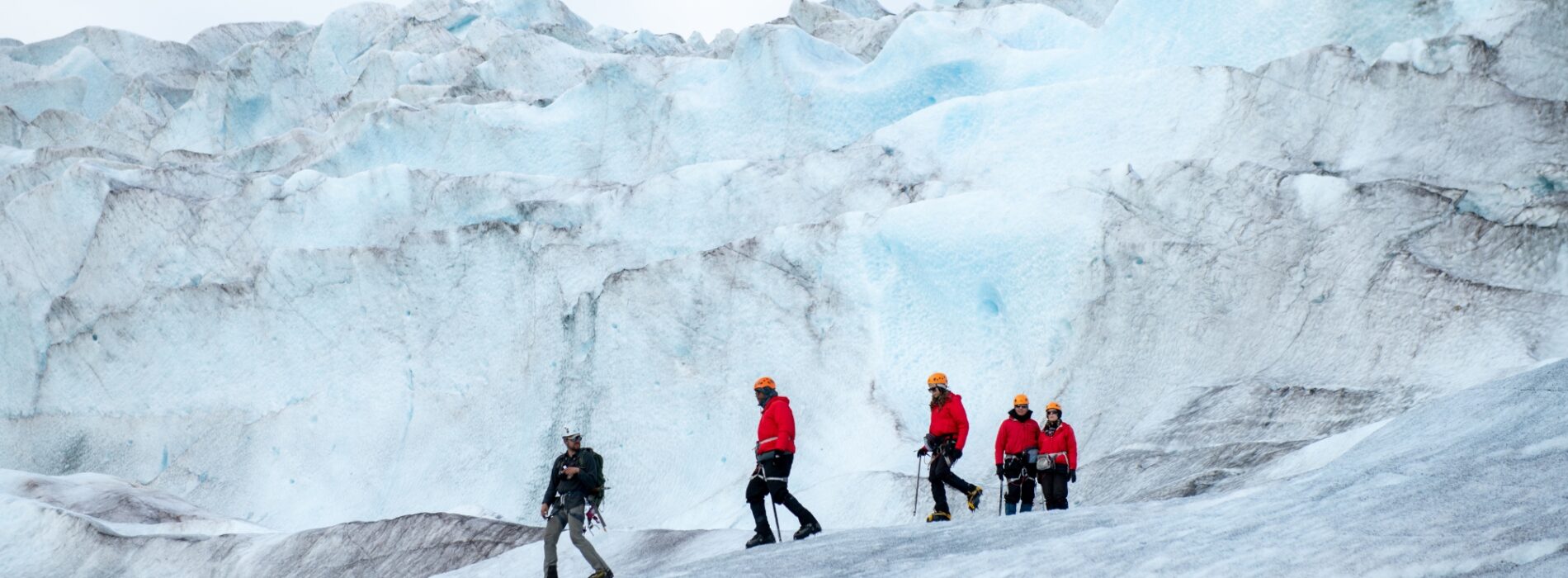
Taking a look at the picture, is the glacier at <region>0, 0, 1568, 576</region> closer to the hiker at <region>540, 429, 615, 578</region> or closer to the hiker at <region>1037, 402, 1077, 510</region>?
the hiker at <region>540, 429, 615, 578</region>

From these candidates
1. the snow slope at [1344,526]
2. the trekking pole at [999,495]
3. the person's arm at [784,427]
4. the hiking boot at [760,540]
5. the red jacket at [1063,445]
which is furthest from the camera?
the trekking pole at [999,495]

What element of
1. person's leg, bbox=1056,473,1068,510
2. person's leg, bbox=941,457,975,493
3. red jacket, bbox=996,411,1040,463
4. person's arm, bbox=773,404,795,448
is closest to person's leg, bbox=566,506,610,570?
person's arm, bbox=773,404,795,448

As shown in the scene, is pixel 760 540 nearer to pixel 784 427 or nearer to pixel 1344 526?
pixel 784 427

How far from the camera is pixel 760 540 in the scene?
925cm

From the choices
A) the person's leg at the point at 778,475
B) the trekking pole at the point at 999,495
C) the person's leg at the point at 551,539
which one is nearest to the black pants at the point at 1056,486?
the trekking pole at the point at 999,495

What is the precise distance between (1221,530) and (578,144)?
1807 centimetres

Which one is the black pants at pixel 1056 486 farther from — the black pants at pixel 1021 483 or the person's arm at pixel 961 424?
the person's arm at pixel 961 424

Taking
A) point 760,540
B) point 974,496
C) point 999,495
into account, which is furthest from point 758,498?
point 999,495

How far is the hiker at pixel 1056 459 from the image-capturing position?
33.3 ft

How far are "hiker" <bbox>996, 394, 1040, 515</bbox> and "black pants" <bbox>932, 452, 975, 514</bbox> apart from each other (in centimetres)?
62

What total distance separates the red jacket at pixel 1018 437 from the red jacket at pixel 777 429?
2.15 metres

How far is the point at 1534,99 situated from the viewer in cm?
1519

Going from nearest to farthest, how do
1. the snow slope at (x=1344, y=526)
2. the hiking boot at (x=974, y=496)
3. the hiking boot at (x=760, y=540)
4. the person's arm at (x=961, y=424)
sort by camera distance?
the snow slope at (x=1344, y=526), the hiking boot at (x=760, y=540), the person's arm at (x=961, y=424), the hiking boot at (x=974, y=496)

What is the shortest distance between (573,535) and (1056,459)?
388 cm
